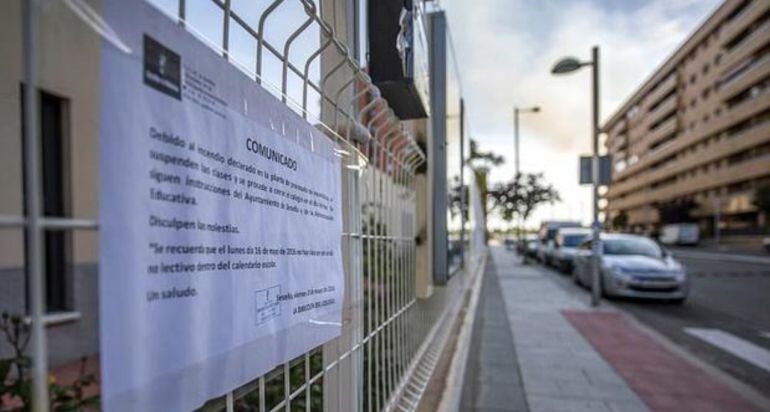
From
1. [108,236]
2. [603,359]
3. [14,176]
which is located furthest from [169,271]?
[603,359]

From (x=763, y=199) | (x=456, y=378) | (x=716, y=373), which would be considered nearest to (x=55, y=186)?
(x=456, y=378)

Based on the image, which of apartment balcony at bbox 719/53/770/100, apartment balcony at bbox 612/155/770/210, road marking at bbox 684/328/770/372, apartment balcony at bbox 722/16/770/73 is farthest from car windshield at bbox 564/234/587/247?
apartment balcony at bbox 722/16/770/73

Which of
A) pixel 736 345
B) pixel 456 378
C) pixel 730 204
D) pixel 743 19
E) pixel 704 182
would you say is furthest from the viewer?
pixel 704 182

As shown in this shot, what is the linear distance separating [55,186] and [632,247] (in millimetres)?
13952

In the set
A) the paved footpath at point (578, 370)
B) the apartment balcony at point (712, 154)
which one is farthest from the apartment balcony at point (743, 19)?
the paved footpath at point (578, 370)

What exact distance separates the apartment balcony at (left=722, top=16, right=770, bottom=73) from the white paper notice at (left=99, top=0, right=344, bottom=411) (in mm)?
59928

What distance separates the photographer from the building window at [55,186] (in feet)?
2.63

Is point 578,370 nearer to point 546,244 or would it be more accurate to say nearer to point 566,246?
point 566,246

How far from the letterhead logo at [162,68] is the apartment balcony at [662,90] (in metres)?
81.4

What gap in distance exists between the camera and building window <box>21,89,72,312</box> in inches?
31.6

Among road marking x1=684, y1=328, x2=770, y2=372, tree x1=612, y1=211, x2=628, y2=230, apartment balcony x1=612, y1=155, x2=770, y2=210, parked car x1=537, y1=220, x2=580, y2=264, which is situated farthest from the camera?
tree x1=612, y1=211, x2=628, y2=230

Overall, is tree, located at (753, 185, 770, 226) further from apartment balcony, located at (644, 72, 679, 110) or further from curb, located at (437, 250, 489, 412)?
curb, located at (437, 250, 489, 412)

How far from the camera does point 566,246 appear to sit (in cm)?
2078
